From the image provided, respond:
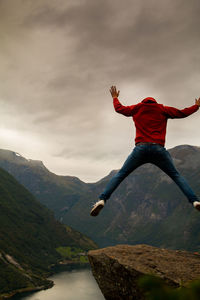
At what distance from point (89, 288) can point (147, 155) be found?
179331 millimetres

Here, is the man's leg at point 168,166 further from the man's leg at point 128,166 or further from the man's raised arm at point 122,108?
the man's raised arm at point 122,108

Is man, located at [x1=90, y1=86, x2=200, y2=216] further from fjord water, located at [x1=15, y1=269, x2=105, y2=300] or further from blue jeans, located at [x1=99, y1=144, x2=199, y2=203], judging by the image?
fjord water, located at [x1=15, y1=269, x2=105, y2=300]

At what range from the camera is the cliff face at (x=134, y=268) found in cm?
579

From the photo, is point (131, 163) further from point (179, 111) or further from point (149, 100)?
point (179, 111)

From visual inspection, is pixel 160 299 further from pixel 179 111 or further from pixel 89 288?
pixel 89 288

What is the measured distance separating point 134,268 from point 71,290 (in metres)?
171

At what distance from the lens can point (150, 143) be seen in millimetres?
6016

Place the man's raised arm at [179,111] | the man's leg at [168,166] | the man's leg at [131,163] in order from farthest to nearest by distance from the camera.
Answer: the man's raised arm at [179,111] < the man's leg at [131,163] < the man's leg at [168,166]

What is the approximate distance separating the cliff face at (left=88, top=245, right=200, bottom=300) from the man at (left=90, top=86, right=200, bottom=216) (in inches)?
53.0

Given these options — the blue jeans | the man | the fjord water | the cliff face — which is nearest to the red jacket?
the man

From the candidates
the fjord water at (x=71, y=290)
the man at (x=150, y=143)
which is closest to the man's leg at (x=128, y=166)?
the man at (x=150, y=143)

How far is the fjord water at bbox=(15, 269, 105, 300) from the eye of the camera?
14450 cm

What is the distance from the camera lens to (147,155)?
606 centimetres

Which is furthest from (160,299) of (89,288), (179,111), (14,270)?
(14,270)
